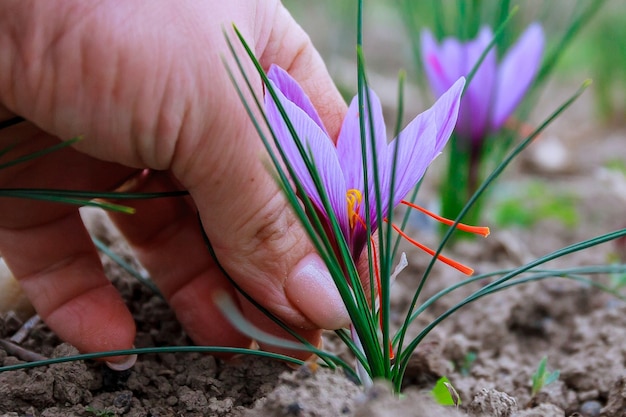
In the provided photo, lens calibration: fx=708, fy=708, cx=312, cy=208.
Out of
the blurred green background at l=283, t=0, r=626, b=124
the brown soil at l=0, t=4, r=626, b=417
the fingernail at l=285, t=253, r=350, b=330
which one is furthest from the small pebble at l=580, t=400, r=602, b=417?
the blurred green background at l=283, t=0, r=626, b=124

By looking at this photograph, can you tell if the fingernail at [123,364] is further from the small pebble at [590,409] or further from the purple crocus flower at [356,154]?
the small pebble at [590,409]

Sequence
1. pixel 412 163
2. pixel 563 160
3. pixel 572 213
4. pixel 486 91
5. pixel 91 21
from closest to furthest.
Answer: pixel 91 21
pixel 412 163
pixel 486 91
pixel 572 213
pixel 563 160

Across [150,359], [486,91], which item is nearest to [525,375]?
[150,359]

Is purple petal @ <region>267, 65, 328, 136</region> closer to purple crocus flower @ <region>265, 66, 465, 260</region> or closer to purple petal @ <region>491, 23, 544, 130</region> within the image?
purple crocus flower @ <region>265, 66, 465, 260</region>

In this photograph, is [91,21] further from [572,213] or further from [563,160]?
[563,160]

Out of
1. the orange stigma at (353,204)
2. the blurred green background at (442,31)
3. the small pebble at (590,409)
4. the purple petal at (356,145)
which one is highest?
the blurred green background at (442,31)

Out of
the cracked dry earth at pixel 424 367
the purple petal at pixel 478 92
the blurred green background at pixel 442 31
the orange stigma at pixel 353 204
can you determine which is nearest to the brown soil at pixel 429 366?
the cracked dry earth at pixel 424 367
